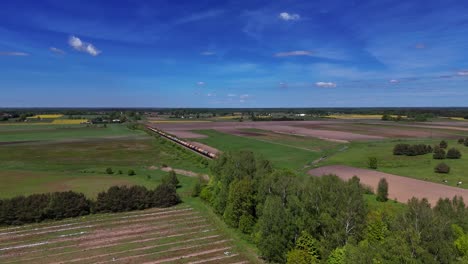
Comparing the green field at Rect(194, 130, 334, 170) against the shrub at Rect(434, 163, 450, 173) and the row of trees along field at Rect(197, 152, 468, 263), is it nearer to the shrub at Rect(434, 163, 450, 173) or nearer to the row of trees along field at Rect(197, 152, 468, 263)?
the shrub at Rect(434, 163, 450, 173)

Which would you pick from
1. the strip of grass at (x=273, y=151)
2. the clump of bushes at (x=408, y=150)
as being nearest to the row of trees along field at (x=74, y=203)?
the strip of grass at (x=273, y=151)

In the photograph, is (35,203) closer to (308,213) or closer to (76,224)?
(76,224)

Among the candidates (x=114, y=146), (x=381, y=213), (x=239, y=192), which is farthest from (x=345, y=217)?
(x=114, y=146)

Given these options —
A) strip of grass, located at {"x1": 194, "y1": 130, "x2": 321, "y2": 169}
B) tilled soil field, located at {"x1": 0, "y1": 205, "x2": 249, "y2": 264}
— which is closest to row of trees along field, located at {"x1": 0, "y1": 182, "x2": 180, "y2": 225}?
tilled soil field, located at {"x1": 0, "y1": 205, "x2": 249, "y2": 264}

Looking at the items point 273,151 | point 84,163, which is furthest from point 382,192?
point 84,163

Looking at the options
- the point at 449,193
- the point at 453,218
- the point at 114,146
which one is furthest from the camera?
the point at 114,146

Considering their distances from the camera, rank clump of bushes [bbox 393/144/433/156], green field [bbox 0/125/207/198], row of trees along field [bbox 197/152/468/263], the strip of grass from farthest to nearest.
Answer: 1. clump of bushes [bbox 393/144/433/156]
2. the strip of grass
3. green field [bbox 0/125/207/198]
4. row of trees along field [bbox 197/152/468/263]

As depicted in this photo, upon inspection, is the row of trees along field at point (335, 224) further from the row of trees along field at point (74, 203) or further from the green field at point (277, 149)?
the green field at point (277, 149)
